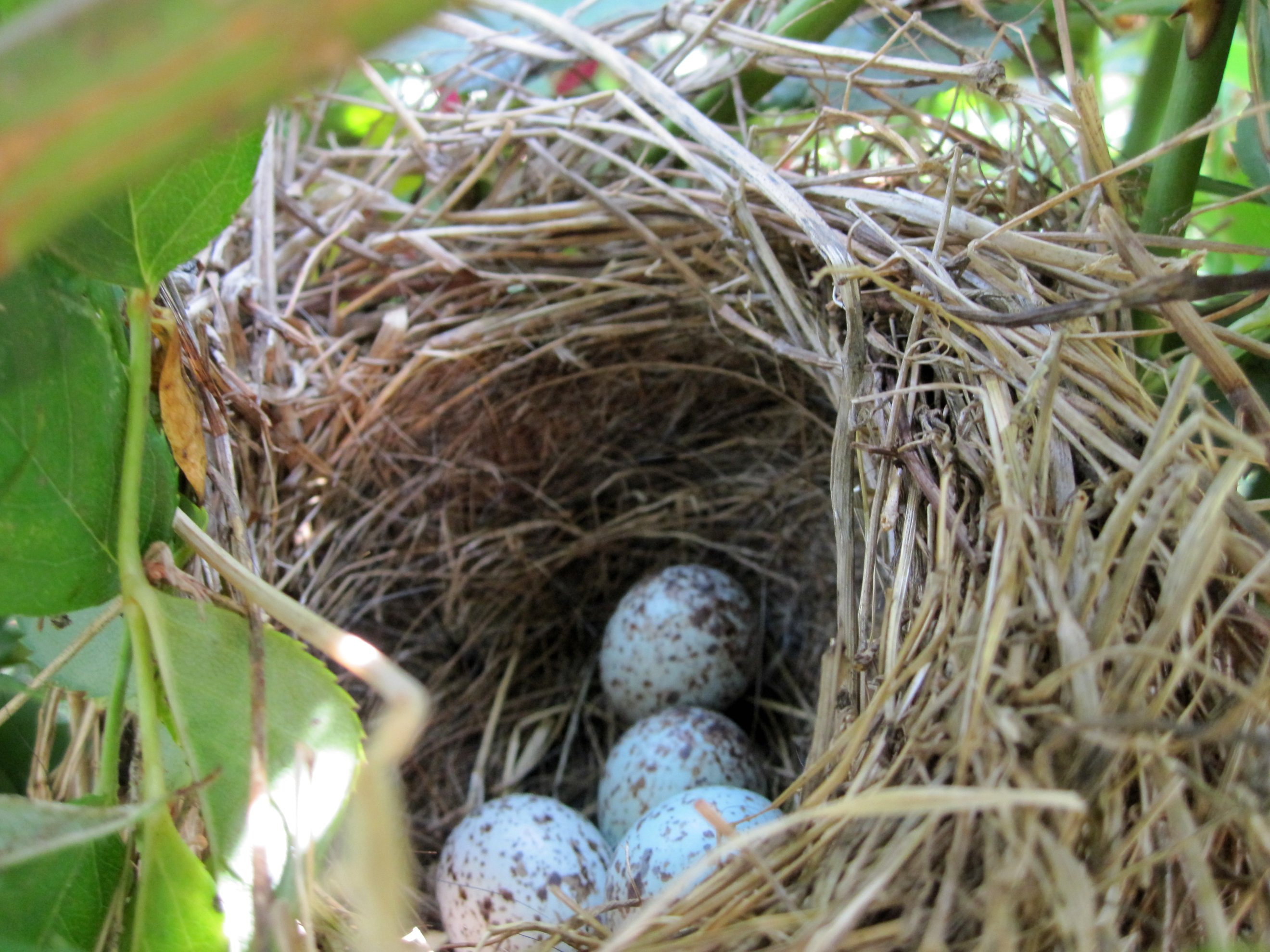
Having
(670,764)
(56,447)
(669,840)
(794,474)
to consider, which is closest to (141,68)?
(56,447)

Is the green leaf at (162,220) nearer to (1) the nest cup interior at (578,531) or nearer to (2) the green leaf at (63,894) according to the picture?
(2) the green leaf at (63,894)

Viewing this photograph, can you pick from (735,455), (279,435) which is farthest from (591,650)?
(279,435)

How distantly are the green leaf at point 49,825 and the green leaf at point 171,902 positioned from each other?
0.06ft

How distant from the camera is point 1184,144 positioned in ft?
2.32

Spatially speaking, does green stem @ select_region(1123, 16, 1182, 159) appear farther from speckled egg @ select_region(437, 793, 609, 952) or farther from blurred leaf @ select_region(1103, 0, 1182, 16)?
speckled egg @ select_region(437, 793, 609, 952)

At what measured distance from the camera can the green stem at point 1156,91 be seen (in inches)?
36.9

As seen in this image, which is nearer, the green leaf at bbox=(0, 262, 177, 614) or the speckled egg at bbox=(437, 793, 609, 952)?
the green leaf at bbox=(0, 262, 177, 614)

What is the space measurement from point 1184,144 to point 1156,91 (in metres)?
0.29

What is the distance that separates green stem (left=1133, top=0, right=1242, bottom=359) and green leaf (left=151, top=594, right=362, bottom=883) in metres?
0.64

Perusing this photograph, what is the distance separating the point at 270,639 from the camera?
22.3 inches

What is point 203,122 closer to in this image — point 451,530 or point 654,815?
point 654,815

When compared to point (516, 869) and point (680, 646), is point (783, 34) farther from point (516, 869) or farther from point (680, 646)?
point (516, 869)

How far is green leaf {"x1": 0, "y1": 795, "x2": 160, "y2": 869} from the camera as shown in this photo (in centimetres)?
46

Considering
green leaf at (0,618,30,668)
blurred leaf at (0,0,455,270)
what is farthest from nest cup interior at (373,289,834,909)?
blurred leaf at (0,0,455,270)
